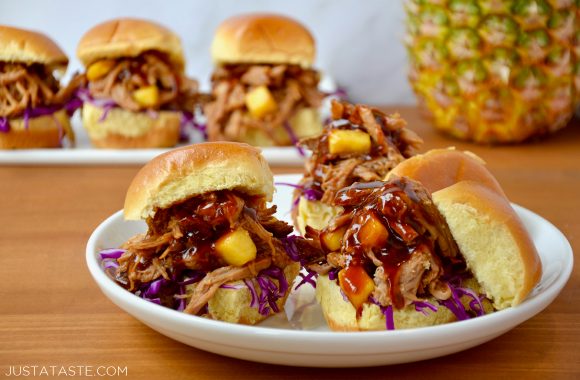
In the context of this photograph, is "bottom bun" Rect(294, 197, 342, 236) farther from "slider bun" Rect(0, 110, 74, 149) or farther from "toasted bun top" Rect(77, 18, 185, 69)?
"slider bun" Rect(0, 110, 74, 149)

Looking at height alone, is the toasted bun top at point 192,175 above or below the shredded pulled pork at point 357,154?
above

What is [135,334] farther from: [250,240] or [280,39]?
[280,39]

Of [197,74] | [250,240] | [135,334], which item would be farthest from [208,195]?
[197,74]

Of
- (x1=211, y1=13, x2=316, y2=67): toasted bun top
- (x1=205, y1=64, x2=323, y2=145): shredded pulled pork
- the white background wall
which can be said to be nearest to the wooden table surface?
(x1=205, y1=64, x2=323, y2=145): shredded pulled pork

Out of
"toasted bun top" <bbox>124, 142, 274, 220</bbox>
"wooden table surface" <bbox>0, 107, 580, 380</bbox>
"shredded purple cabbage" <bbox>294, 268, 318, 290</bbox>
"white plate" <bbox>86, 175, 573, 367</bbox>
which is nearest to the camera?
"white plate" <bbox>86, 175, 573, 367</bbox>

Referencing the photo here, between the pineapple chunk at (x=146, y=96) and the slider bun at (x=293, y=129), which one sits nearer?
the pineapple chunk at (x=146, y=96)

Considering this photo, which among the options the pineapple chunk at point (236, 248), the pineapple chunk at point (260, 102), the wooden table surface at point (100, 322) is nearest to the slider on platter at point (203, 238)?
the pineapple chunk at point (236, 248)

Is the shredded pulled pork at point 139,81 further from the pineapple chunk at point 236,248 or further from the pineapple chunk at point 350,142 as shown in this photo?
the pineapple chunk at point 236,248
